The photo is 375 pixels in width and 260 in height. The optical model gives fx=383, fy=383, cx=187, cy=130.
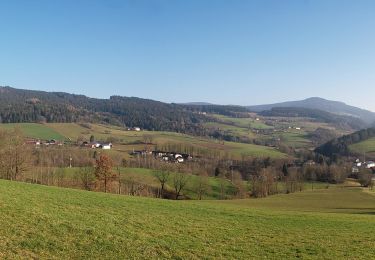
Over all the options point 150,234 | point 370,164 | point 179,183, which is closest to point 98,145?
point 179,183

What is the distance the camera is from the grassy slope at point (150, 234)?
16.6 metres

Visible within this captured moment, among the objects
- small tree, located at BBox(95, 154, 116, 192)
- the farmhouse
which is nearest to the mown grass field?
the farmhouse

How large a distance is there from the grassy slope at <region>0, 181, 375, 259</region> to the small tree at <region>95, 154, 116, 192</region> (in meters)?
38.5

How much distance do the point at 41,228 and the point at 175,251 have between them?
21.2 ft

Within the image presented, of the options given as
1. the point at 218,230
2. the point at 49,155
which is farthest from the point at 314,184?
the point at 218,230

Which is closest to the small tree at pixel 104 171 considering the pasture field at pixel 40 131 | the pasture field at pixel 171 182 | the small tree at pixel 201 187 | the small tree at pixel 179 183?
the pasture field at pixel 171 182

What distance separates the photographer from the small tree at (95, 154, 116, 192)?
223ft

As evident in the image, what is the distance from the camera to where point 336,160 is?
170000 mm

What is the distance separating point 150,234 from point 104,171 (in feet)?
162

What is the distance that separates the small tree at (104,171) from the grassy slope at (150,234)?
38512 millimetres

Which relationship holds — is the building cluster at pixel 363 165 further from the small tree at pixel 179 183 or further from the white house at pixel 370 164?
the small tree at pixel 179 183

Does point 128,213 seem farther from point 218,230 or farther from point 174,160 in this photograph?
point 174,160

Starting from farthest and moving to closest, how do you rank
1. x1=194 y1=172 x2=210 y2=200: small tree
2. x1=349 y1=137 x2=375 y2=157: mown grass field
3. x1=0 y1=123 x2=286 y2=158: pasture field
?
1. x1=349 y1=137 x2=375 y2=157: mown grass field
2. x1=0 y1=123 x2=286 y2=158: pasture field
3. x1=194 y1=172 x2=210 y2=200: small tree

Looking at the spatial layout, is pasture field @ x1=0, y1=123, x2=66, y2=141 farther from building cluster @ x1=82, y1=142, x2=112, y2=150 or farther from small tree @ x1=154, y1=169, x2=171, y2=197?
small tree @ x1=154, y1=169, x2=171, y2=197
